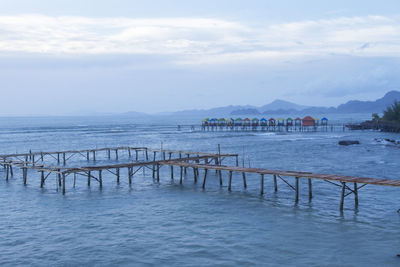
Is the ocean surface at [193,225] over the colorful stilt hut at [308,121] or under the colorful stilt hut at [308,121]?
under

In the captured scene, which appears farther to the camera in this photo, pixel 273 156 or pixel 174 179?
pixel 273 156

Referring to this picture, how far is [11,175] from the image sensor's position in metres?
38.4

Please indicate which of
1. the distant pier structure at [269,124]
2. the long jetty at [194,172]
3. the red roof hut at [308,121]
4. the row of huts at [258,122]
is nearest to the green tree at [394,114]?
the distant pier structure at [269,124]

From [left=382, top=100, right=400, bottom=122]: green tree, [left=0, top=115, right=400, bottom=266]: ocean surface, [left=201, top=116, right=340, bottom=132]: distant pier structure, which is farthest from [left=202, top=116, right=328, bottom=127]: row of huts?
[left=0, top=115, right=400, bottom=266]: ocean surface

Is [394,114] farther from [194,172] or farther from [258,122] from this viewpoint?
[194,172]

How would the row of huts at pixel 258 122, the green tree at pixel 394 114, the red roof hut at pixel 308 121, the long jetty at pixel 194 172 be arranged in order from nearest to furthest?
the long jetty at pixel 194 172 → the green tree at pixel 394 114 → the row of huts at pixel 258 122 → the red roof hut at pixel 308 121

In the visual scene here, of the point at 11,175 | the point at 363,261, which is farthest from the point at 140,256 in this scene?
the point at 11,175

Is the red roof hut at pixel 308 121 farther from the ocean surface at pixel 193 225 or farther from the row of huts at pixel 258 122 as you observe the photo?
the ocean surface at pixel 193 225

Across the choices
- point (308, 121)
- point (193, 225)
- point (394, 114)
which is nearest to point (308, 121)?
point (308, 121)

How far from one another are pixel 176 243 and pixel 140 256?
6.57 feet

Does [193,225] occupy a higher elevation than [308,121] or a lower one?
lower

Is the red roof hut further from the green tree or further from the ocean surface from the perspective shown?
the ocean surface

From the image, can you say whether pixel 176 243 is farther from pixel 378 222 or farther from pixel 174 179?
pixel 174 179

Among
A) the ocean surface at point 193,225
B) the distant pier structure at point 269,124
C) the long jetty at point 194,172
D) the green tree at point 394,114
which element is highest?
the green tree at point 394,114
